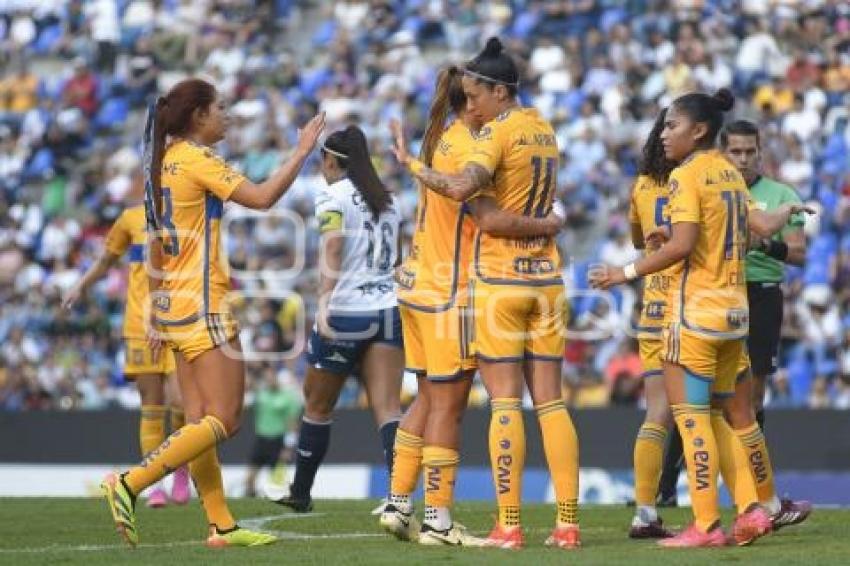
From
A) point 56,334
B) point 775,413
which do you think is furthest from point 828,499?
point 56,334

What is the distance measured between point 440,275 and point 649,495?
5.95 feet

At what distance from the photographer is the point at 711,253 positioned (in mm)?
9609

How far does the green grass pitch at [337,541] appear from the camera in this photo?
8.96 meters

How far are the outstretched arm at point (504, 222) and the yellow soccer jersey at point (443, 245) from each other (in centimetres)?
23

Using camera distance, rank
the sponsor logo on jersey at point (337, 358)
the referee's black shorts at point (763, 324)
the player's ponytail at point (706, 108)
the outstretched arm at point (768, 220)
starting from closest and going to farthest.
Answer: the player's ponytail at point (706, 108), the outstretched arm at point (768, 220), the referee's black shorts at point (763, 324), the sponsor logo on jersey at point (337, 358)

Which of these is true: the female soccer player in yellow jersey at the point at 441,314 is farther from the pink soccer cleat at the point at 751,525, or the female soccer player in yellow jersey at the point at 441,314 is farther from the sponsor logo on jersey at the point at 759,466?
the sponsor logo on jersey at the point at 759,466

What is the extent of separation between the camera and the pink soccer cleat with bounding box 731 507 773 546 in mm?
9539

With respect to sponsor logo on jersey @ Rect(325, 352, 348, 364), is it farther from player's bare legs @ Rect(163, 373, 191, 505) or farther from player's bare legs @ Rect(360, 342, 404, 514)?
player's bare legs @ Rect(163, 373, 191, 505)

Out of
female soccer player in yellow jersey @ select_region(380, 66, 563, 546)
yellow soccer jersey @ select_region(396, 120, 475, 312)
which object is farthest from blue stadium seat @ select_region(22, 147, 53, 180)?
yellow soccer jersey @ select_region(396, 120, 475, 312)

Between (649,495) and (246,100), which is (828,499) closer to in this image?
(649,495)

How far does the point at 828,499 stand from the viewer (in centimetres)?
1584

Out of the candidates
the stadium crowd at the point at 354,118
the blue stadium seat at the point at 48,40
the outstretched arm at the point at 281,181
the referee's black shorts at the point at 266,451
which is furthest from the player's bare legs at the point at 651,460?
the blue stadium seat at the point at 48,40

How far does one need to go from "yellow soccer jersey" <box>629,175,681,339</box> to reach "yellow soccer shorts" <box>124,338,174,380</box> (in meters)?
4.33

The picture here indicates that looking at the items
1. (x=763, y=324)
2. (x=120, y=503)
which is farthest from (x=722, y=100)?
(x=120, y=503)
